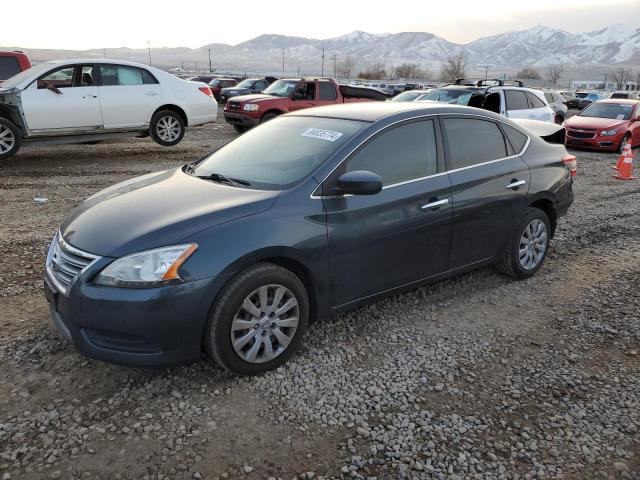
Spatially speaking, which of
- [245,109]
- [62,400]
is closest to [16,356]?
[62,400]

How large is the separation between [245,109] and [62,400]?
39.6ft

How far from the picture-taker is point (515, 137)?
4695mm

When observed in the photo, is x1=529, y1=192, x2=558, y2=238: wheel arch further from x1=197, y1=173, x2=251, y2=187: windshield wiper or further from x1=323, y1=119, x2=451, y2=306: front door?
x1=197, y1=173, x2=251, y2=187: windshield wiper

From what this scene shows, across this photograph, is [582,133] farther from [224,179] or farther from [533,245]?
[224,179]

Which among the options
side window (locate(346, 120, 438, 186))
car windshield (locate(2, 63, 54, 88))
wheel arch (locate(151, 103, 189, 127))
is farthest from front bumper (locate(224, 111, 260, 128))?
side window (locate(346, 120, 438, 186))

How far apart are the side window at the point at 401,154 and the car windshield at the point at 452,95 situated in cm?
927

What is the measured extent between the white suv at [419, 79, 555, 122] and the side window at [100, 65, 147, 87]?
6982 millimetres

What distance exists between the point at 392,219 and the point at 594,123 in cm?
1261

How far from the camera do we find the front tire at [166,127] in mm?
10797

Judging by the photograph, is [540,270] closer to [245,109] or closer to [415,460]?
[415,460]

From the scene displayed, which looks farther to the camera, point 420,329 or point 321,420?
point 420,329

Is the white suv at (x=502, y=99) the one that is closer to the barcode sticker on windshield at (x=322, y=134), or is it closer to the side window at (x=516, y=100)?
the side window at (x=516, y=100)

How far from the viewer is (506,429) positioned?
2.87 m

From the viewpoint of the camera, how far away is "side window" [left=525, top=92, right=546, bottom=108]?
1348 centimetres
